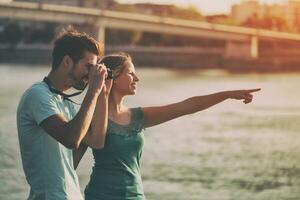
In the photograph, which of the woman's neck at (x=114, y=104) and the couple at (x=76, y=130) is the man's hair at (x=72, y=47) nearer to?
the couple at (x=76, y=130)

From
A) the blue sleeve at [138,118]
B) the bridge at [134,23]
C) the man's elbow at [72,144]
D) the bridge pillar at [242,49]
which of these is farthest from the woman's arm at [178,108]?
the bridge pillar at [242,49]

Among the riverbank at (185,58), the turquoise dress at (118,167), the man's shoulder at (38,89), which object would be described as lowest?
the riverbank at (185,58)

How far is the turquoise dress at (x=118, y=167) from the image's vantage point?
204 cm

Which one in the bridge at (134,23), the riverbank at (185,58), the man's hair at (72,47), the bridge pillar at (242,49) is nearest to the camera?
the man's hair at (72,47)

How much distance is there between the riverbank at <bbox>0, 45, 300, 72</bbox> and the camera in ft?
139

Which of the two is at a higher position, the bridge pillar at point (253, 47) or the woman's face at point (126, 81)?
the woman's face at point (126, 81)

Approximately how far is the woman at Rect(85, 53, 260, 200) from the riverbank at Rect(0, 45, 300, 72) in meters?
39.0

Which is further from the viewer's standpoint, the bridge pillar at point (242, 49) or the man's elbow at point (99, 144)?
the bridge pillar at point (242, 49)

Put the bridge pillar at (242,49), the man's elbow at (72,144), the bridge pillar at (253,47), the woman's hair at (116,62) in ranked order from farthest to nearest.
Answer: the bridge pillar at (253,47)
the bridge pillar at (242,49)
the woman's hair at (116,62)
the man's elbow at (72,144)

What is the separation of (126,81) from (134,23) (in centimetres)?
3721

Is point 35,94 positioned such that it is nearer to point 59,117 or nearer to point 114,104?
point 59,117

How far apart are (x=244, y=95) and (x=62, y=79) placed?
52 cm

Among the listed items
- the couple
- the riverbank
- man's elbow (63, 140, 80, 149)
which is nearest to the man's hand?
the couple

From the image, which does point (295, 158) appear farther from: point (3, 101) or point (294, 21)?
point (294, 21)
